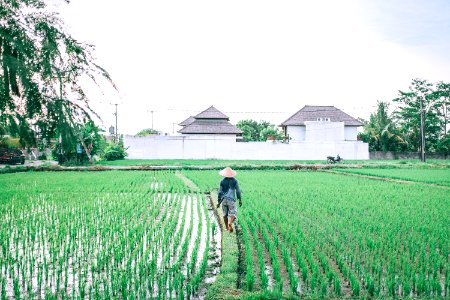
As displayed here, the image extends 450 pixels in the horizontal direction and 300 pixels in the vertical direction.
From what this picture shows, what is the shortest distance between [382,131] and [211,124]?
53.6 feet

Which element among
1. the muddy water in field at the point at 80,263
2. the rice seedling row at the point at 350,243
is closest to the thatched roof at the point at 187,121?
the rice seedling row at the point at 350,243

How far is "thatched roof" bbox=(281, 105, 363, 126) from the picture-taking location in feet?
152

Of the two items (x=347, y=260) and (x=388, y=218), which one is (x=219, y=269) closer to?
(x=347, y=260)

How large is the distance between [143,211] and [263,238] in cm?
403

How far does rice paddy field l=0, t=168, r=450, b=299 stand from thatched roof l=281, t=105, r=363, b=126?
1369 inches

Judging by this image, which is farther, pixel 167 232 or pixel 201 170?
pixel 201 170

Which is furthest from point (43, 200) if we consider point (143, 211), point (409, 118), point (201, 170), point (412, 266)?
point (409, 118)

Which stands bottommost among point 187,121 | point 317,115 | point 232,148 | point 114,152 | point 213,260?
point 213,260

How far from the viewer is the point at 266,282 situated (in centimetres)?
468

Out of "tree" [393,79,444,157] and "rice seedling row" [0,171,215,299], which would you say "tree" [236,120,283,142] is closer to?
"tree" [393,79,444,157]

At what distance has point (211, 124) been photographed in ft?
135

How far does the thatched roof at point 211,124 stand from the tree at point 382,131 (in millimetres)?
12877

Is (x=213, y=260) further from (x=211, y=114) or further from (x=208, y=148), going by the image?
(x=211, y=114)

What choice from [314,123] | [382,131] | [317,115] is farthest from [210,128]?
[382,131]
